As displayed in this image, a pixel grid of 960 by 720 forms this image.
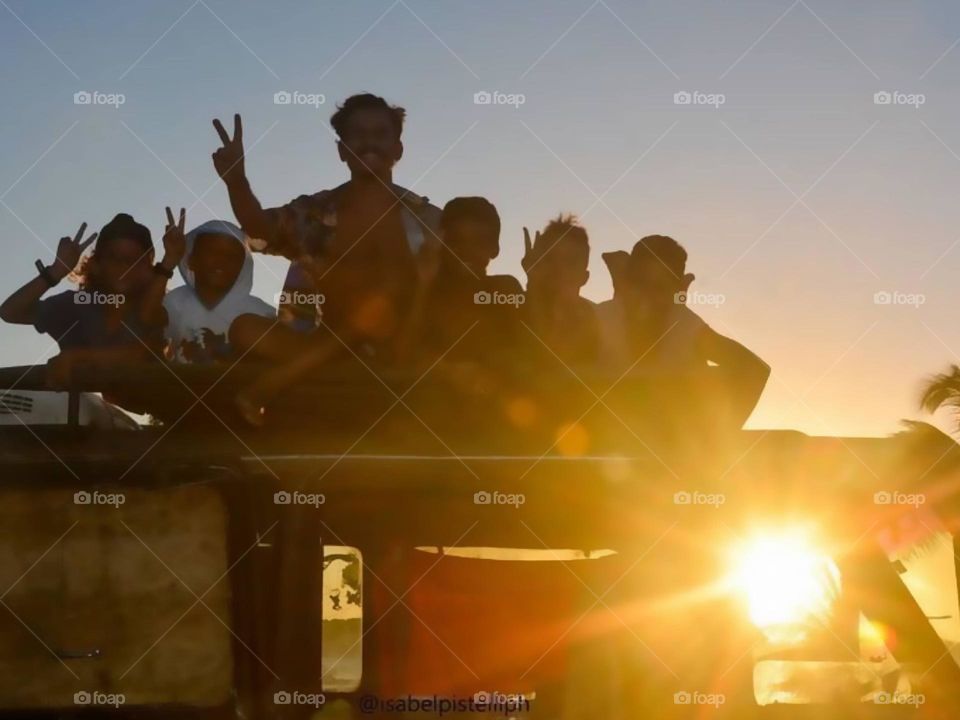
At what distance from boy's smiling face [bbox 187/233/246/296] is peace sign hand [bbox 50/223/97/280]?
1.26ft

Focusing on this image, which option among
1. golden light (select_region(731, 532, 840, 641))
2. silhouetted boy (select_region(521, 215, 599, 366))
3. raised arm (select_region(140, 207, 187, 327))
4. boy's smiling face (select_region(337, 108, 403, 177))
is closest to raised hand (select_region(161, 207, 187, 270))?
raised arm (select_region(140, 207, 187, 327))

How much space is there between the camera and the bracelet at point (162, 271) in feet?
13.4

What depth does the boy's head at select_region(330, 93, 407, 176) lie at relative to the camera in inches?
169

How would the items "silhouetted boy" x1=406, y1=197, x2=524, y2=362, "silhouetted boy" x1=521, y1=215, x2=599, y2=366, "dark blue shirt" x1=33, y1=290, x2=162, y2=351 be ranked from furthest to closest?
1. "dark blue shirt" x1=33, y1=290, x2=162, y2=351
2. "silhouetted boy" x1=521, y1=215, x2=599, y2=366
3. "silhouetted boy" x1=406, y1=197, x2=524, y2=362

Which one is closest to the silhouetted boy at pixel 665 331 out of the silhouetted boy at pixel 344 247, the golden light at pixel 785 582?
the golden light at pixel 785 582

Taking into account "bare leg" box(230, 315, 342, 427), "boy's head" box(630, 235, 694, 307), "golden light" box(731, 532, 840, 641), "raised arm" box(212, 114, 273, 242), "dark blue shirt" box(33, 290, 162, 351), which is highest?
"raised arm" box(212, 114, 273, 242)

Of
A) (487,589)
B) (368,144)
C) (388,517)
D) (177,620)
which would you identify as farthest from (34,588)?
(368,144)

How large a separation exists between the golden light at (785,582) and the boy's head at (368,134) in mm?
2173

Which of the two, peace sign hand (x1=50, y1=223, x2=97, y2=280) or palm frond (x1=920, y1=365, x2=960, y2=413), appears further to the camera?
palm frond (x1=920, y1=365, x2=960, y2=413)

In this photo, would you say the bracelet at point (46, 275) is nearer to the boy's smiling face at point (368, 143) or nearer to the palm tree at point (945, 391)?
the boy's smiling face at point (368, 143)

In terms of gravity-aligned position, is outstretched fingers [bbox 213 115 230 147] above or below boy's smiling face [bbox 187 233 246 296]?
above

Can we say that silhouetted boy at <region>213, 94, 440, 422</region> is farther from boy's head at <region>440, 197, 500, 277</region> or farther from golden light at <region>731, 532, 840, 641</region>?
golden light at <region>731, 532, 840, 641</region>

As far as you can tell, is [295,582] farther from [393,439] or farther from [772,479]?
[772,479]

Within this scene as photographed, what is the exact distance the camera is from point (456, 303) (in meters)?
3.58
